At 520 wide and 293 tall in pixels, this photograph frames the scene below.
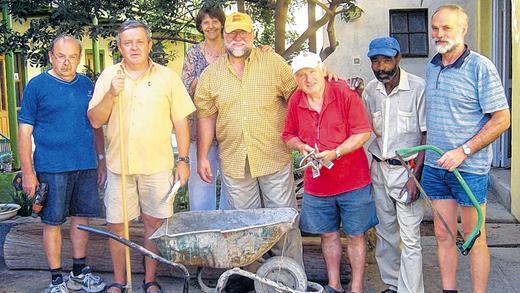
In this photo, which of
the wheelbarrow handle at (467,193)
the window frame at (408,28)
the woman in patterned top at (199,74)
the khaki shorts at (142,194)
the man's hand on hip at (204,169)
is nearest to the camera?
the wheelbarrow handle at (467,193)

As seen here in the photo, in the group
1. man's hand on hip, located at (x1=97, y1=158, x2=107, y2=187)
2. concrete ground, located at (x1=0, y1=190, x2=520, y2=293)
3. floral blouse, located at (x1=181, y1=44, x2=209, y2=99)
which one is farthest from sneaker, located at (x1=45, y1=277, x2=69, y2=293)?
floral blouse, located at (x1=181, y1=44, x2=209, y2=99)

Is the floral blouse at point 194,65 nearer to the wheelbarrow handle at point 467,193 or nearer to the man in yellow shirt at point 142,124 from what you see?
the man in yellow shirt at point 142,124

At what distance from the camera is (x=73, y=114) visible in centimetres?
476

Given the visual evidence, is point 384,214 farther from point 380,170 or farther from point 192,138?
point 192,138

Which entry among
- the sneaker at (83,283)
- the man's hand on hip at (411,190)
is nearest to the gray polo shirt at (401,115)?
the man's hand on hip at (411,190)

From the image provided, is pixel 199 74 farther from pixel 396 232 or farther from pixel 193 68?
pixel 396 232

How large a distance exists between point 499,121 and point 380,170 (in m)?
0.90

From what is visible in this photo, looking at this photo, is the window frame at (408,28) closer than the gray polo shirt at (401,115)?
No

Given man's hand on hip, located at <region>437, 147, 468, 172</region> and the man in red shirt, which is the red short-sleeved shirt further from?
man's hand on hip, located at <region>437, 147, 468, 172</region>

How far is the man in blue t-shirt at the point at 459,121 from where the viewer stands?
390cm

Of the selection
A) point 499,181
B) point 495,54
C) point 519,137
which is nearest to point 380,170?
point 519,137

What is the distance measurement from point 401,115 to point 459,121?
0.42 metres

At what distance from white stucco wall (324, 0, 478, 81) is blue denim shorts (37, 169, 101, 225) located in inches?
252

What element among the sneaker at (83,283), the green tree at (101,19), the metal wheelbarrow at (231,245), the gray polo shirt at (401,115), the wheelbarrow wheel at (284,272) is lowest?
the sneaker at (83,283)
